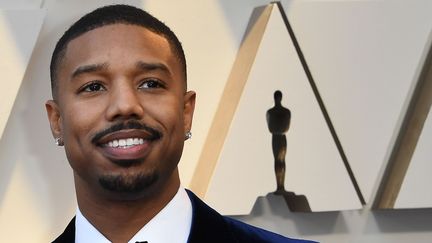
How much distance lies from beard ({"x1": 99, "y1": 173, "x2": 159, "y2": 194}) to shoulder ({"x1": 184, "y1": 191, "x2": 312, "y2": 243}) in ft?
0.38

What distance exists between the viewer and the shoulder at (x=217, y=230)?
0.89m

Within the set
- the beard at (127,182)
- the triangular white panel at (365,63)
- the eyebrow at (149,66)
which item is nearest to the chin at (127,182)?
the beard at (127,182)

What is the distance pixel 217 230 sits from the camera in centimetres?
92

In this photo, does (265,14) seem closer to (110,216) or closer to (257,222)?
(257,222)

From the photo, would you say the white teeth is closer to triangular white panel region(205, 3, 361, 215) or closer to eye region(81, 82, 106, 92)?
eye region(81, 82, 106, 92)

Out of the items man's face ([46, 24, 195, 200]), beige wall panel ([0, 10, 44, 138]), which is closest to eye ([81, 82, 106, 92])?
man's face ([46, 24, 195, 200])

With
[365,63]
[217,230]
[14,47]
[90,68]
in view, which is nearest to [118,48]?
[90,68]

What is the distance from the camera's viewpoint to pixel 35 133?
134cm

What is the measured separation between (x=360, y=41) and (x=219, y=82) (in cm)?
26

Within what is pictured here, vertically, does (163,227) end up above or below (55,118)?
below

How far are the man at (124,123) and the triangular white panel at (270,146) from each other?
18.6 inches

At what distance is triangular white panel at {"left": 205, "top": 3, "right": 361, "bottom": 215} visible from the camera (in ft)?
4.45

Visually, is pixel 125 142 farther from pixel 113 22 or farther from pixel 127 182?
pixel 113 22

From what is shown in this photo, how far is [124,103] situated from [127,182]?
0.24 ft
